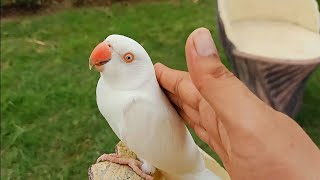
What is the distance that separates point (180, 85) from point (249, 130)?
33cm

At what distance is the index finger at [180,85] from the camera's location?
45.7 inches

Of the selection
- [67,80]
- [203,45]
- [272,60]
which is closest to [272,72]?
[272,60]

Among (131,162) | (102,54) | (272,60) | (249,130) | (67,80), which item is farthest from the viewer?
(67,80)

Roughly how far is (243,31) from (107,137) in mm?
736

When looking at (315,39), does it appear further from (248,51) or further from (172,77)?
(172,77)

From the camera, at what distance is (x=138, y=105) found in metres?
1.16

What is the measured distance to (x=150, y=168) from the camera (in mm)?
1267

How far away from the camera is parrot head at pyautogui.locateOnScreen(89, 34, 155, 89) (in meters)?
1.12

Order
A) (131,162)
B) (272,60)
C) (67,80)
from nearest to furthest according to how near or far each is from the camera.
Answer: (131,162) → (272,60) → (67,80)

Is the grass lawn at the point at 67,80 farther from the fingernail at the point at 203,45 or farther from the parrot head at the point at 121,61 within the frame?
the fingernail at the point at 203,45

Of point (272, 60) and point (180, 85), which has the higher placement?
point (180, 85)

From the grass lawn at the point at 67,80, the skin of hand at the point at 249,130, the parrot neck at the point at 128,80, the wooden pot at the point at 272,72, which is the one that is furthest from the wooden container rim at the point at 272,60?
the skin of hand at the point at 249,130

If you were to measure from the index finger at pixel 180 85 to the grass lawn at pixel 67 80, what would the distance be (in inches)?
43.1

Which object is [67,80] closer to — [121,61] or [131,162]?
[131,162]
